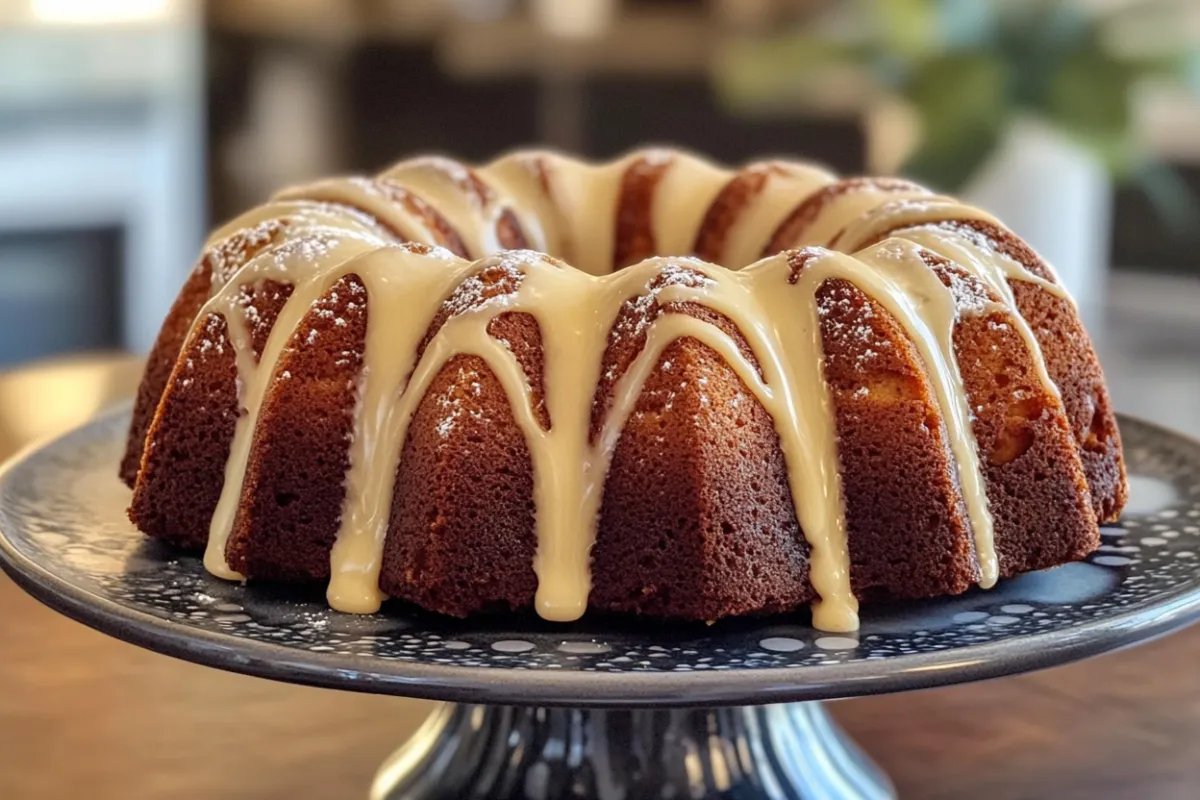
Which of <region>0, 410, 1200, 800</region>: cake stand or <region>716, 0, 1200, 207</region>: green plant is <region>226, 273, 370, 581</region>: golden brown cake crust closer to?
<region>0, 410, 1200, 800</region>: cake stand

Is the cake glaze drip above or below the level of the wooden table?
above

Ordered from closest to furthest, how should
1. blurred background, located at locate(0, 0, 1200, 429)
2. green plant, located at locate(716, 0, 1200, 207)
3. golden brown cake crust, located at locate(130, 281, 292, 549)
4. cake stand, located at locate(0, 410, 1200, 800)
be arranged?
cake stand, located at locate(0, 410, 1200, 800) < golden brown cake crust, located at locate(130, 281, 292, 549) < green plant, located at locate(716, 0, 1200, 207) < blurred background, located at locate(0, 0, 1200, 429)

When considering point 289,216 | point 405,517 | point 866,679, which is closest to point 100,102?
point 289,216

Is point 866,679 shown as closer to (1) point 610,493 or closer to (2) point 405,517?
(1) point 610,493

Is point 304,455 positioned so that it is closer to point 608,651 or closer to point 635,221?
point 608,651

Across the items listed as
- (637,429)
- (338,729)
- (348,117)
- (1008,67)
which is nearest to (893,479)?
(637,429)

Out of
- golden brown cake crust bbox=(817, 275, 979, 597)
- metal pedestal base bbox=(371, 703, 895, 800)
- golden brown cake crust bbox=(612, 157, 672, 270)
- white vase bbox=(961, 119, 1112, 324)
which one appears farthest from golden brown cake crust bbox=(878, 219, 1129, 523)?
white vase bbox=(961, 119, 1112, 324)
